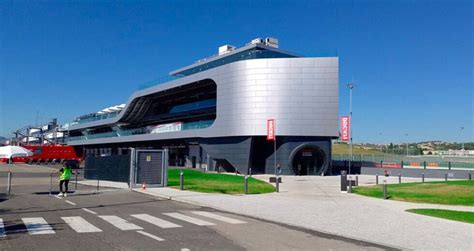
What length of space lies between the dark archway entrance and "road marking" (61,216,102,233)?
40.2 metres

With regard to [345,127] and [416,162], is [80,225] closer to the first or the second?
[345,127]

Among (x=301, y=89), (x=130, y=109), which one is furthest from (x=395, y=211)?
(x=130, y=109)

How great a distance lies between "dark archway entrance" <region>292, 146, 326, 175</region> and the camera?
50931 mm

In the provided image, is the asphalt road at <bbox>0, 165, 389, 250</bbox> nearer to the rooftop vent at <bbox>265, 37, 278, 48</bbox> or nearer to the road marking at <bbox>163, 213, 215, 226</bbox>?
the road marking at <bbox>163, 213, 215, 226</bbox>

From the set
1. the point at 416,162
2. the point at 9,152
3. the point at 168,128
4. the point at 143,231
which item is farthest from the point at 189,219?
the point at 168,128

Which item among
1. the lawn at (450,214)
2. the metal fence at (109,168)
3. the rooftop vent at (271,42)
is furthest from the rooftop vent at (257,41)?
the lawn at (450,214)

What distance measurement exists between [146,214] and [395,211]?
938cm

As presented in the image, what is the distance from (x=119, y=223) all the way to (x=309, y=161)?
42.1m

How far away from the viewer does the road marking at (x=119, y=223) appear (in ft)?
35.6

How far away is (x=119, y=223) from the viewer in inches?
453

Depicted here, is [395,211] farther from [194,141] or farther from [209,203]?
[194,141]

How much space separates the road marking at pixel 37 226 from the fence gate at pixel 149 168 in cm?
1244

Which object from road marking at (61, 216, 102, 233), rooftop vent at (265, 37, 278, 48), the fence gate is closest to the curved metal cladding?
rooftop vent at (265, 37, 278, 48)

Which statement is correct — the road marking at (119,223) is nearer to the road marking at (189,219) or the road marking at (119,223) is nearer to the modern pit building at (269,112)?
the road marking at (189,219)
